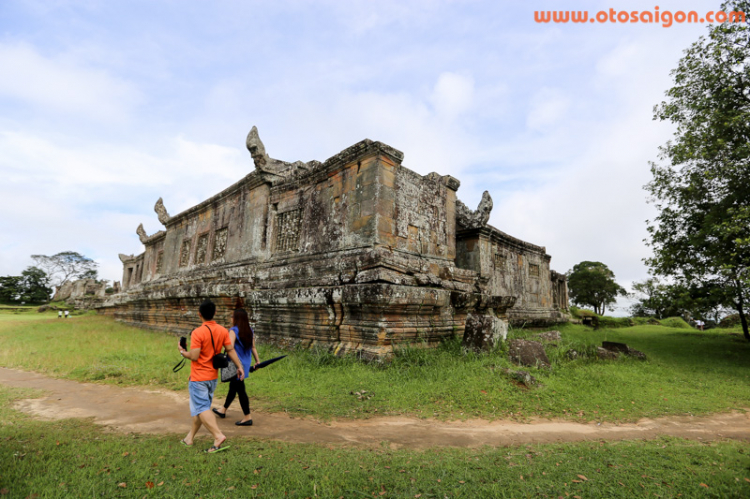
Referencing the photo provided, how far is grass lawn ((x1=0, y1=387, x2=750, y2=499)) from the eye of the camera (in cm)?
249

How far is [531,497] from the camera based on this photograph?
244 cm

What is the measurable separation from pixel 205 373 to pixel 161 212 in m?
14.7

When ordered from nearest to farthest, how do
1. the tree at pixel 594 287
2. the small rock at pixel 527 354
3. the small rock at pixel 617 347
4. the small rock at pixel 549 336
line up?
the small rock at pixel 527 354 → the small rock at pixel 617 347 → the small rock at pixel 549 336 → the tree at pixel 594 287

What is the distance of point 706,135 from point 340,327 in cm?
894

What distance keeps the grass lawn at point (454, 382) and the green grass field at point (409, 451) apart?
0.03 metres

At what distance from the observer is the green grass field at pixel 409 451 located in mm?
2535

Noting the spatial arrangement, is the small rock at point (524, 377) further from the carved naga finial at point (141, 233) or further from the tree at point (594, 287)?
the tree at point (594, 287)

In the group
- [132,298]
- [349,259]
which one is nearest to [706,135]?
[349,259]

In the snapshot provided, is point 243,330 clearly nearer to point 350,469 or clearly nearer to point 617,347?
point 350,469

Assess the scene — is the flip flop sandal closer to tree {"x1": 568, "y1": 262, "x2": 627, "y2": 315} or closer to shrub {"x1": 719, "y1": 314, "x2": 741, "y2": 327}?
shrub {"x1": 719, "y1": 314, "x2": 741, "y2": 327}

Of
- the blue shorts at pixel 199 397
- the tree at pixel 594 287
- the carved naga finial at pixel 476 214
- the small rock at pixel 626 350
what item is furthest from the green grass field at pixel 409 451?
the tree at pixel 594 287

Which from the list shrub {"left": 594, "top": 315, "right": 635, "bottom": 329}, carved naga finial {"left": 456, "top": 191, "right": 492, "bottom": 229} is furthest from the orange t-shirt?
shrub {"left": 594, "top": 315, "right": 635, "bottom": 329}

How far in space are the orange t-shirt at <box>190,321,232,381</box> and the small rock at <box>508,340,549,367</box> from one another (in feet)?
14.6

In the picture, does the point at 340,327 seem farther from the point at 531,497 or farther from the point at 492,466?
the point at 531,497
